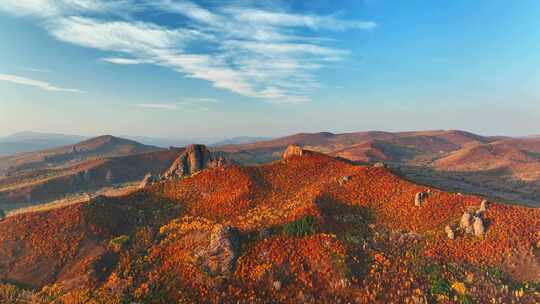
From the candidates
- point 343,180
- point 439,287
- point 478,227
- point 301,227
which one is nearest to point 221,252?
point 301,227

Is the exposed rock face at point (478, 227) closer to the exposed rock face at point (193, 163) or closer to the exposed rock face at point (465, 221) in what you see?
the exposed rock face at point (465, 221)

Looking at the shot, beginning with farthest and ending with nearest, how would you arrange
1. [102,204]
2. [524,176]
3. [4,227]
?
1. [524,176]
2. [102,204]
3. [4,227]

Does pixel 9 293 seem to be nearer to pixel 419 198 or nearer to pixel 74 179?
pixel 419 198

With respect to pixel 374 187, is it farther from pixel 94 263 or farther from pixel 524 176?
pixel 524 176

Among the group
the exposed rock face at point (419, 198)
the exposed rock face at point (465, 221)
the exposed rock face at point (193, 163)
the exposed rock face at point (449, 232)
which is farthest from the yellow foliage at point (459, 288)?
the exposed rock face at point (193, 163)

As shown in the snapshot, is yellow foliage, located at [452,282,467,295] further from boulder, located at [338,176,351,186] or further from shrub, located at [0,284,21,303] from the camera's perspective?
shrub, located at [0,284,21,303]

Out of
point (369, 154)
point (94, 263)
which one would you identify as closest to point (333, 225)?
point (94, 263)

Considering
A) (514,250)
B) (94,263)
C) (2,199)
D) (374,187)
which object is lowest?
(2,199)
